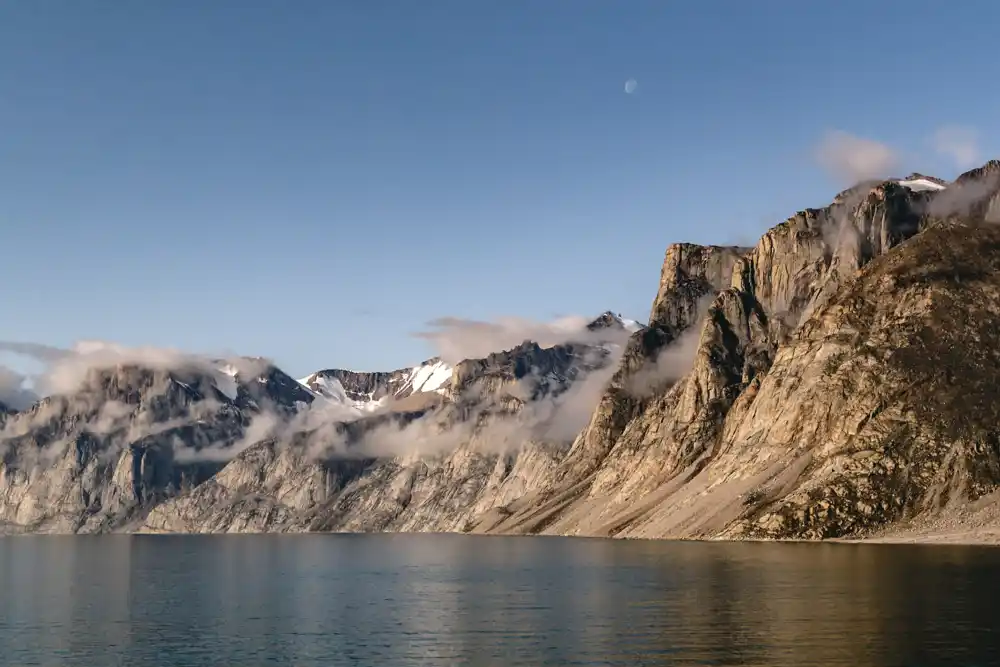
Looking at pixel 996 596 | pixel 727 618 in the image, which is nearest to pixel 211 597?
pixel 727 618

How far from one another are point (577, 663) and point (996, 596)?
172ft

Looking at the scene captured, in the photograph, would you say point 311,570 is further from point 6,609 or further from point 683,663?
point 683,663

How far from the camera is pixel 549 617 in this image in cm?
9762

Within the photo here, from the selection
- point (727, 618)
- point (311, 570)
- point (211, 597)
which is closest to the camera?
point (727, 618)

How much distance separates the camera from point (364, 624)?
95812mm

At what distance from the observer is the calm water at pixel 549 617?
7412 centimetres

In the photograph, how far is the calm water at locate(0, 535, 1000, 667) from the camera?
74.1 metres

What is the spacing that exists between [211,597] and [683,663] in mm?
79580

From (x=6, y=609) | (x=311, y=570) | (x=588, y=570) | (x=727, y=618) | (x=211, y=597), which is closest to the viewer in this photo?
(x=727, y=618)

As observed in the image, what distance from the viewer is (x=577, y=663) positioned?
70.2 m

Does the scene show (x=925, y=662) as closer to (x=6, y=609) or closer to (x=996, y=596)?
(x=996, y=596)

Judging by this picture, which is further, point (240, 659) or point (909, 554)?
point (909, 554)

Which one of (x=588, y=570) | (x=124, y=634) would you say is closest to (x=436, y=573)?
(x=588, y=570)

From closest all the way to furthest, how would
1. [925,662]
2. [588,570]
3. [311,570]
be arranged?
[925,662], [588,570], [311,570]
